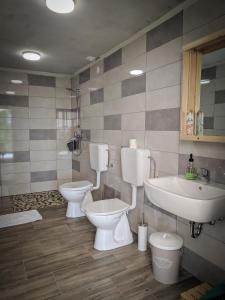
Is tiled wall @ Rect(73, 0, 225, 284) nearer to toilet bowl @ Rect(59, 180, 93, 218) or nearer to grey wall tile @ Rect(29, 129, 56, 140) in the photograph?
toilet bowl @ Rect(59, 180, 93, 218)

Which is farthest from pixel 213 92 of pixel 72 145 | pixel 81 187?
pixel 72 145

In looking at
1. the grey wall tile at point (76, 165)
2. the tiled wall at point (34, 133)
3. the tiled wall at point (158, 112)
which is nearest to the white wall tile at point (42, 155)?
the tiled wall at point (34, 133)

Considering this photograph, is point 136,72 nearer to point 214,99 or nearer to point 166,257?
point 214,99

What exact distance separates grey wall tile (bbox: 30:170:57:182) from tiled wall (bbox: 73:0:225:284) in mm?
1494

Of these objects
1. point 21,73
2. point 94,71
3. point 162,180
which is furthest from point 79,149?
point 162,180

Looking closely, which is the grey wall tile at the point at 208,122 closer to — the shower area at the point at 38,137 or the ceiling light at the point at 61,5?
the ceiling light at the point at 61,5

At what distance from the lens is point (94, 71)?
10.8 feet

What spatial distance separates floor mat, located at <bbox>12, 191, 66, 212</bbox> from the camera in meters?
3.45

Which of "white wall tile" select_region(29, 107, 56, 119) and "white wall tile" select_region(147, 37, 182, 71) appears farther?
"white wall tile" select_region(29, 107, 56, 119)

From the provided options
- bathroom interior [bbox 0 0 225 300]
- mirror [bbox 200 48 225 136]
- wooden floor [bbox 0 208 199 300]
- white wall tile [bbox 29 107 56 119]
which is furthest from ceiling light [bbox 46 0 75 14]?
white wall tile [bbox 29 107 56 119]

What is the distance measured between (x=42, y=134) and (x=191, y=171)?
311 centimetres

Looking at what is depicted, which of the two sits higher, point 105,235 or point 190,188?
point 190,188

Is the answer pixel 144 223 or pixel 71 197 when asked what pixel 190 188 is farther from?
pixel 71 197

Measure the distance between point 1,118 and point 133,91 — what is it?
2528 mm
